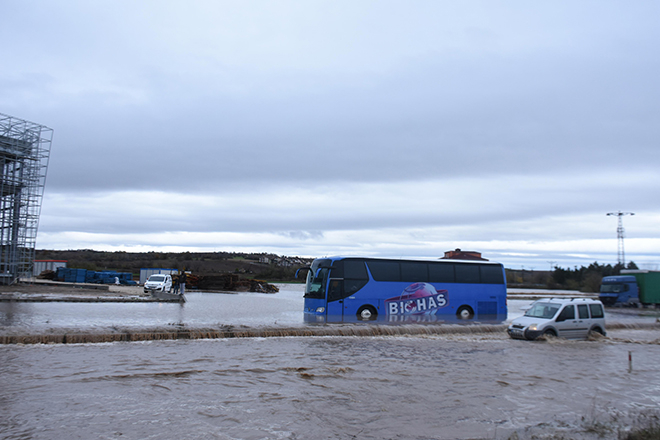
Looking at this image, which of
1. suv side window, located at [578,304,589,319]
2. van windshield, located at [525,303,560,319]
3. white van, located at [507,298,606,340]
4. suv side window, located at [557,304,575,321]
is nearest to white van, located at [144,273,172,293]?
van windshield, located at [525,303,560,319]

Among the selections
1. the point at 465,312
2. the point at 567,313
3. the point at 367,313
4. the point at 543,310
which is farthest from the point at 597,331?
the point at 367,313

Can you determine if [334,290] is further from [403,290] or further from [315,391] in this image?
[315,391]

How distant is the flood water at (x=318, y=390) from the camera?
859 cm

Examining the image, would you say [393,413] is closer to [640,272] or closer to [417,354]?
[417,354]

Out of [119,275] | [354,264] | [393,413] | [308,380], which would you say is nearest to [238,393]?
[308,380]

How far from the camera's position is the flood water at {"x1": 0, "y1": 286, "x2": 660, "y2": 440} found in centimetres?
859

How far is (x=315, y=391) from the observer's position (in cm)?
1134

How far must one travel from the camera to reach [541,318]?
63.9ft

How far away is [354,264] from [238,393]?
14632 millimetres

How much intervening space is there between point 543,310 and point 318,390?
1197 cm

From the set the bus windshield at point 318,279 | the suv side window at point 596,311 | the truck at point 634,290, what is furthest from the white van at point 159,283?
the truck at point 634,290

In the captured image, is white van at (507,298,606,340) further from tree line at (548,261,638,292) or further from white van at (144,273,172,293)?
tree line at (548,261,638,292)

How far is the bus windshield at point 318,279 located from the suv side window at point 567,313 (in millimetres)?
10298

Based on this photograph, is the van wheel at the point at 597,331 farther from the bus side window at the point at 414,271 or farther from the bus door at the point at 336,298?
the bus door at the point at 336,298
